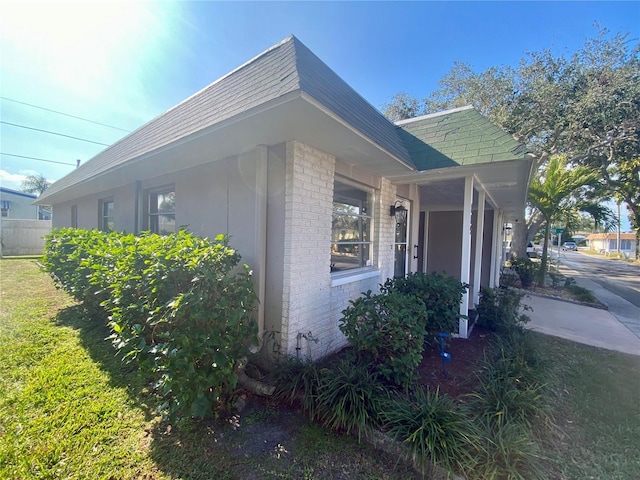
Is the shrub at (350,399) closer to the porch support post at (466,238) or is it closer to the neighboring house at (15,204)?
the porch support post at (466,238)

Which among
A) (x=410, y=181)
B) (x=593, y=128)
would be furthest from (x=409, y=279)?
(x=593, y=128)

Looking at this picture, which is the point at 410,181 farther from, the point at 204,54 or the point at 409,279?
the point at 204,54

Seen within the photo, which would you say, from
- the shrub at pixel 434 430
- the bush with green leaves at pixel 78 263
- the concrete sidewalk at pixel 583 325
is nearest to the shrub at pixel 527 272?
the concrete sidewalk at pixel 583 325

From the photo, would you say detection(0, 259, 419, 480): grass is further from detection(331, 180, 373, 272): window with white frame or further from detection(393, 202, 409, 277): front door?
detection(393, 202, 409, 277): front door

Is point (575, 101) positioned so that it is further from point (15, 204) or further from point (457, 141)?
point (15, 204)

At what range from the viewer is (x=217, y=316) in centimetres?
266

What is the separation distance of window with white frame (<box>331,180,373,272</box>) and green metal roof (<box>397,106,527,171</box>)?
116cm

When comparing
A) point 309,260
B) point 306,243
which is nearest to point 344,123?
point 306,243

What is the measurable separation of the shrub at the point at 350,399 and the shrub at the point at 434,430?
0.50 ft

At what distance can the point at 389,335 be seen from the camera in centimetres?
312

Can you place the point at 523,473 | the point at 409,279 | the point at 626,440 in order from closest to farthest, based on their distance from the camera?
the point at 523,473, the point at 626,440, the point at 409,279

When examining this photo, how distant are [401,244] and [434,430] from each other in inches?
174

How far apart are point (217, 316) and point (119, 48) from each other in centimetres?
825

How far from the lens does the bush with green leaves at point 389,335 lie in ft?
9.92
